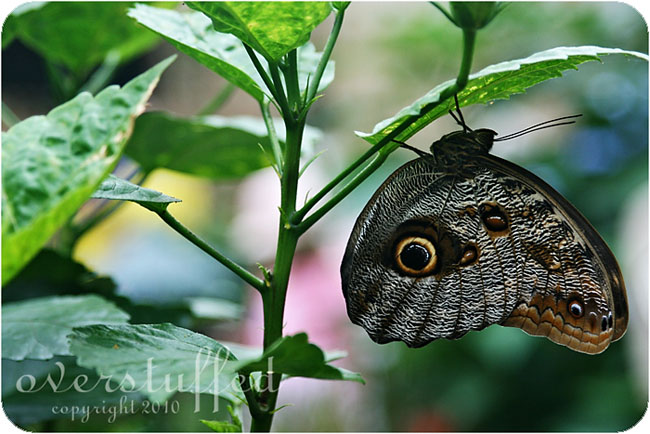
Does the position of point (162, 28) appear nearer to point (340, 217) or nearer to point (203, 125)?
point (203, 125)

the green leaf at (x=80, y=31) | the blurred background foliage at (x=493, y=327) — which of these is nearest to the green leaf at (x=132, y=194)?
the green leaf at (x=80, y=31)

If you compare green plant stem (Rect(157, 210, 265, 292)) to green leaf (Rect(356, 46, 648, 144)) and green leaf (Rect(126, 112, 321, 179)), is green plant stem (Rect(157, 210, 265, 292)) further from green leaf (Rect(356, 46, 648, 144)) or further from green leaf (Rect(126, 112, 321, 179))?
green leaf (Rect(126, 112, 321, 179))

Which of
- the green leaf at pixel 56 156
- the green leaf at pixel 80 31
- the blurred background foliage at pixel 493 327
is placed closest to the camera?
the green leaf at pixel 56 156

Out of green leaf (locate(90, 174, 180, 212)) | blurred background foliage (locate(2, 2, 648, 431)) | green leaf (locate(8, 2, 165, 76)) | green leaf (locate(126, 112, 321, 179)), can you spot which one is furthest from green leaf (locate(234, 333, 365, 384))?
blurred background foliage (locate(2, 2, 648, 431))

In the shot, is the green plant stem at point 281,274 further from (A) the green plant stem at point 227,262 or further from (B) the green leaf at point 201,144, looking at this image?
(B) the green leaf at point 201,144

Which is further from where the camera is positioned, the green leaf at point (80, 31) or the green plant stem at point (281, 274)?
the green leaf at point (80, 31)
